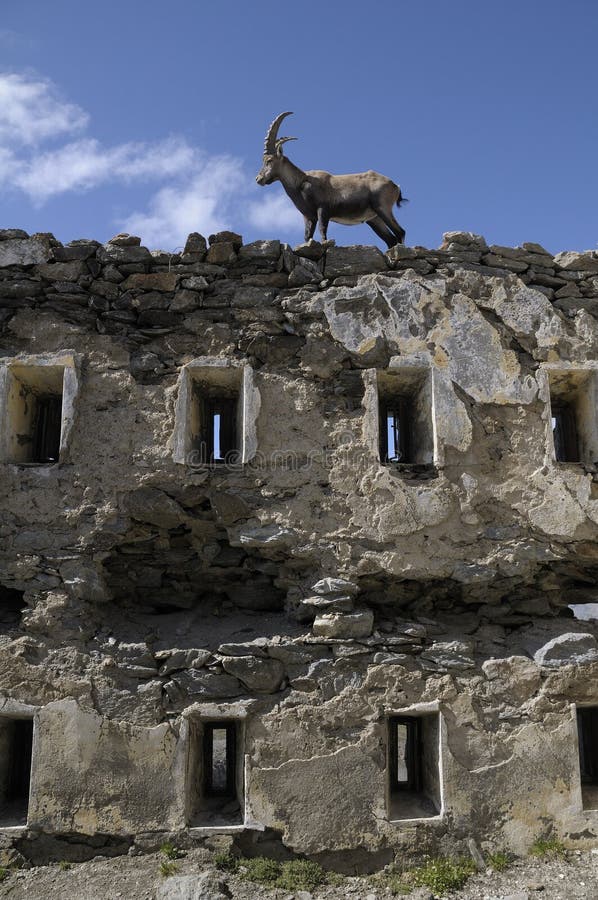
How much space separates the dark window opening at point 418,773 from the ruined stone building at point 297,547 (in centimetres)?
5

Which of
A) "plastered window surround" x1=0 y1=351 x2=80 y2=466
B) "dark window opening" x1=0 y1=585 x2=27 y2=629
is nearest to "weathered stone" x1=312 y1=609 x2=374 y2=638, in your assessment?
"dark window opening" x1=0 y1=585 x2=27 y2=629

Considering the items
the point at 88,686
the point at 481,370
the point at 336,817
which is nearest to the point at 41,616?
the point at 88,686

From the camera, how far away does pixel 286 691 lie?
19.0 feet

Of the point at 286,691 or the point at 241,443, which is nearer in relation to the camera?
the point at 286,691

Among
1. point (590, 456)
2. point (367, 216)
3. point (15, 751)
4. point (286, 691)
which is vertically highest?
point (367, 216)

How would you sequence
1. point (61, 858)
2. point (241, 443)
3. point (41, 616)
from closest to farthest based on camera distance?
point (61, 858) < point (41, 616) < point (241, 443)

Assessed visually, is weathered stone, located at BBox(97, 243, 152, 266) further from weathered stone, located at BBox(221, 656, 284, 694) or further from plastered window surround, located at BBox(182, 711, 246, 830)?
plastered window surround, located at BBox(182, 711, 246, 830)

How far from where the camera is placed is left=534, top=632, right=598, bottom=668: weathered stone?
6.01 metres

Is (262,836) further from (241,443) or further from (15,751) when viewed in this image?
(241,443)

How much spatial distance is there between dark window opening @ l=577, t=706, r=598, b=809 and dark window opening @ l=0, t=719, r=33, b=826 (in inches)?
205

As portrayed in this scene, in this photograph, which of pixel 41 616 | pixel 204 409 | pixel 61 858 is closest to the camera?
pixel 61 858

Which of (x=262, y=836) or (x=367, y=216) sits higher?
(x=367, y=216)

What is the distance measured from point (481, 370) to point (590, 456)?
4.57ft

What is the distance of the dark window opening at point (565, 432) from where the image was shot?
695 centimetres
